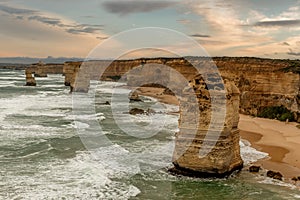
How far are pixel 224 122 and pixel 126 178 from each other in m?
5.02

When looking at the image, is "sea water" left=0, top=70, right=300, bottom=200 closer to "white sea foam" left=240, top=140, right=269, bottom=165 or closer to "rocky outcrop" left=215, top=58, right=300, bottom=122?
"white sea foam" left=240, top=140, right=269, bottom=165

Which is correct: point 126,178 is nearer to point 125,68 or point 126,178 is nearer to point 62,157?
point 62,157

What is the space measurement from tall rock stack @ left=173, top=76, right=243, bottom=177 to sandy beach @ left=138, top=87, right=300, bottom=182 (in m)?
3.37

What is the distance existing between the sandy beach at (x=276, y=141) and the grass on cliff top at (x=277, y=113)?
904 mm

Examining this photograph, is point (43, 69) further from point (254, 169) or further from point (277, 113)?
point (254, 169)

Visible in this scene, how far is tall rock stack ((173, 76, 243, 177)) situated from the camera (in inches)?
614

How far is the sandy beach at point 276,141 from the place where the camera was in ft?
61.6

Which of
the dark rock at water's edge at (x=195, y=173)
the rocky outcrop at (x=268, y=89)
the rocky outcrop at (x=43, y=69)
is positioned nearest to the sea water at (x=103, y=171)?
the dark rock at water's edge at (x=195, y=173)

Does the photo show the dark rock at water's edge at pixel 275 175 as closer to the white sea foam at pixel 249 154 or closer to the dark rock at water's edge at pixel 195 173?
the dark rock at water's edge at pixel 195 173

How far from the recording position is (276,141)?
2534 centimetres

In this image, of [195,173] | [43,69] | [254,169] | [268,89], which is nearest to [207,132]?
[195,173]

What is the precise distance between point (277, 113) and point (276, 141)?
1076 cm

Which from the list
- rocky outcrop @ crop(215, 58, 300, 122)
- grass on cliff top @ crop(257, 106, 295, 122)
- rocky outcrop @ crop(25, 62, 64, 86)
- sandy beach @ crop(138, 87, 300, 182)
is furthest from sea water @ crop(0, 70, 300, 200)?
rocky outcrop @ crop(25, 62, 64, 86)

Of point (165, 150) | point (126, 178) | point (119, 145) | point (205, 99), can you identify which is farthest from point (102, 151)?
point (205, 99)
